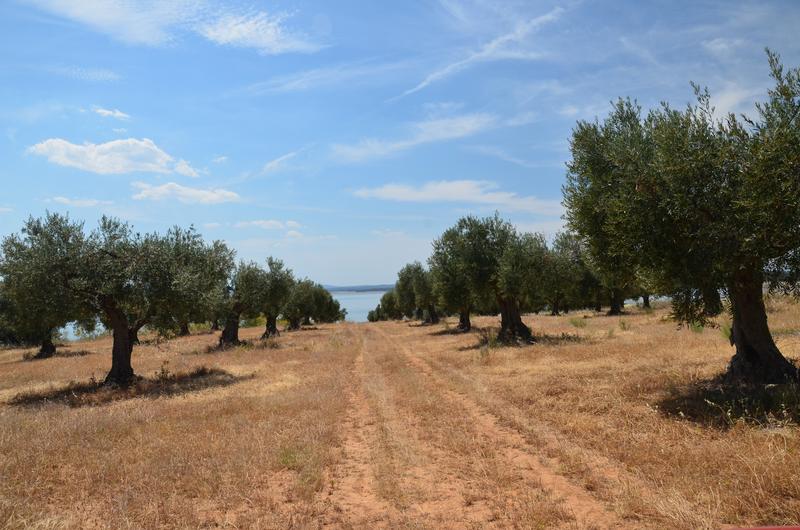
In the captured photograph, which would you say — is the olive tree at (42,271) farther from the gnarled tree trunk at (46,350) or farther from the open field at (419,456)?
the gnarled tree trunk at (46,350)

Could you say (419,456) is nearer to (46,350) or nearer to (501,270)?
(501,270)

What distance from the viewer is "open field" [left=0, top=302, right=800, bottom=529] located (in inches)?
280

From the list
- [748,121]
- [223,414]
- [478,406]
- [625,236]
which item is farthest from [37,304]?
[748,121]

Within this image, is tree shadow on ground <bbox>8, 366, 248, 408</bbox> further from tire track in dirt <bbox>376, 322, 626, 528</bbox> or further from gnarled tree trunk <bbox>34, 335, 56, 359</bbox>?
gnarled tree trunk <bbox>34, 335, 56, 359</bbox>

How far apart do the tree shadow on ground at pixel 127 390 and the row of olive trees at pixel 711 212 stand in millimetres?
17624

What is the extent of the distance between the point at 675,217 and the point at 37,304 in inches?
959

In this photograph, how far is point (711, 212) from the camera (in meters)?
12.0

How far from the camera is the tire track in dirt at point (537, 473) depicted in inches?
269

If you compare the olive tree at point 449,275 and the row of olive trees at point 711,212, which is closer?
the row of olive trees at point 711,212

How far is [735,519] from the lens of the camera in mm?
6180

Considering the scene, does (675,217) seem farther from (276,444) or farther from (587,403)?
(276,444)

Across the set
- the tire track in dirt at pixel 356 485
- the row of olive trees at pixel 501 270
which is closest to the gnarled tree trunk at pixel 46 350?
the row of olive trees at pixel 501 270

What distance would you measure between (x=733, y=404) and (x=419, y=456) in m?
7.23

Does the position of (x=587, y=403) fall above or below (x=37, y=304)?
below
